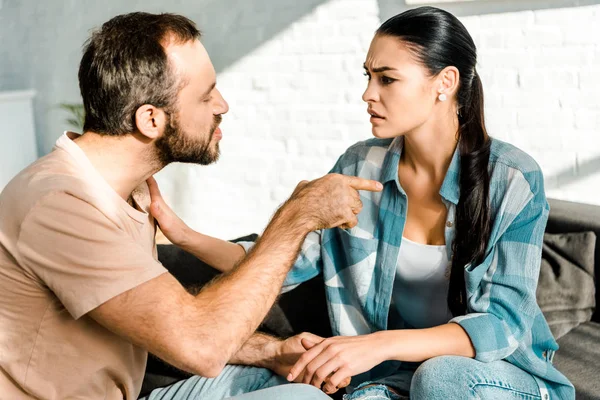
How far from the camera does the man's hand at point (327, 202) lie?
168 centimetres

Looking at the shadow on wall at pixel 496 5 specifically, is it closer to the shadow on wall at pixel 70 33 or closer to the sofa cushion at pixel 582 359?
the shadow on wall at pixel 70 33

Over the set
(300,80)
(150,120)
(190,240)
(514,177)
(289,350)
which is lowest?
(289,350)

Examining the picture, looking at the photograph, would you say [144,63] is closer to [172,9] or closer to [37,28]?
[172,9]

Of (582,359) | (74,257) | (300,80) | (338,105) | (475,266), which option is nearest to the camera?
(74,257)

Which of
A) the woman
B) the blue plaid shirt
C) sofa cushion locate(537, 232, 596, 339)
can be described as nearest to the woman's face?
the woman

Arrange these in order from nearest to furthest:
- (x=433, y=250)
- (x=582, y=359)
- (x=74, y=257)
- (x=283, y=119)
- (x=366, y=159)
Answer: (x=74, y=257), (x=433, y=250), (x=366, y=159), (x=582, y=359), (x=283, y=119)

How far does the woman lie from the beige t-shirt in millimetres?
464

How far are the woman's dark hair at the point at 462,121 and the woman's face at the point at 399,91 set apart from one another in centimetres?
2

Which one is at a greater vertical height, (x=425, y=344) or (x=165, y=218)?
(x=165, y=218)

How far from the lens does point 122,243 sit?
1436mm

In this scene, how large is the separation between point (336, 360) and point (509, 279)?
45cm

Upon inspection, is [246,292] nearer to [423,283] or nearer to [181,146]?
[181,146]

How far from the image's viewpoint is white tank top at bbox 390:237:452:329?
1984 millimetres

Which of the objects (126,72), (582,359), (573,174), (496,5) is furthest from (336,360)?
(496,5)
